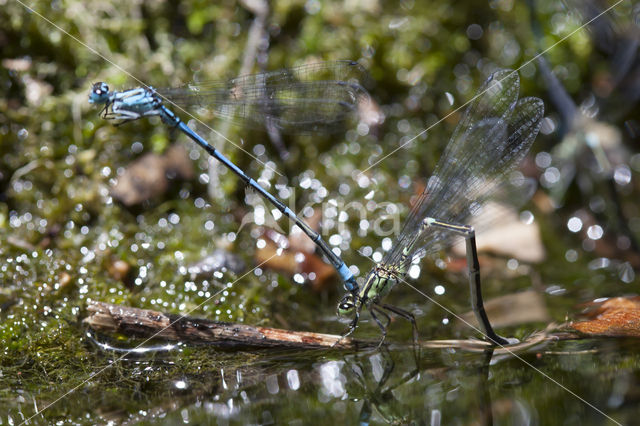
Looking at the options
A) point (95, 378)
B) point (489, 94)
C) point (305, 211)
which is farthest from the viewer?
point (305, 211)

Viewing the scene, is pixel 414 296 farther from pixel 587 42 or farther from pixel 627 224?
pixel 587 42

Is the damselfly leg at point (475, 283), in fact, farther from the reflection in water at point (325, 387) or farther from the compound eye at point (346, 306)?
the compound eye at point (346, 306)

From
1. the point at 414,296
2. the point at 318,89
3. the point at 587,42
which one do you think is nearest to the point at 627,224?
the point at 587,42

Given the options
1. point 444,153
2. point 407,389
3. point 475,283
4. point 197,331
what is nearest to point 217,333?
point 197,331

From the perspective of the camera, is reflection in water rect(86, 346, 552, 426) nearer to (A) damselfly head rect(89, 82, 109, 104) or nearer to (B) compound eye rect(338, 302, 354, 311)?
(B) compound eye rect(338, 302, 354, 311)

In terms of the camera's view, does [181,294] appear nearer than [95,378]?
No

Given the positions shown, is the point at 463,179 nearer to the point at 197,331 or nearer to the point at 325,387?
the point at 325,387
